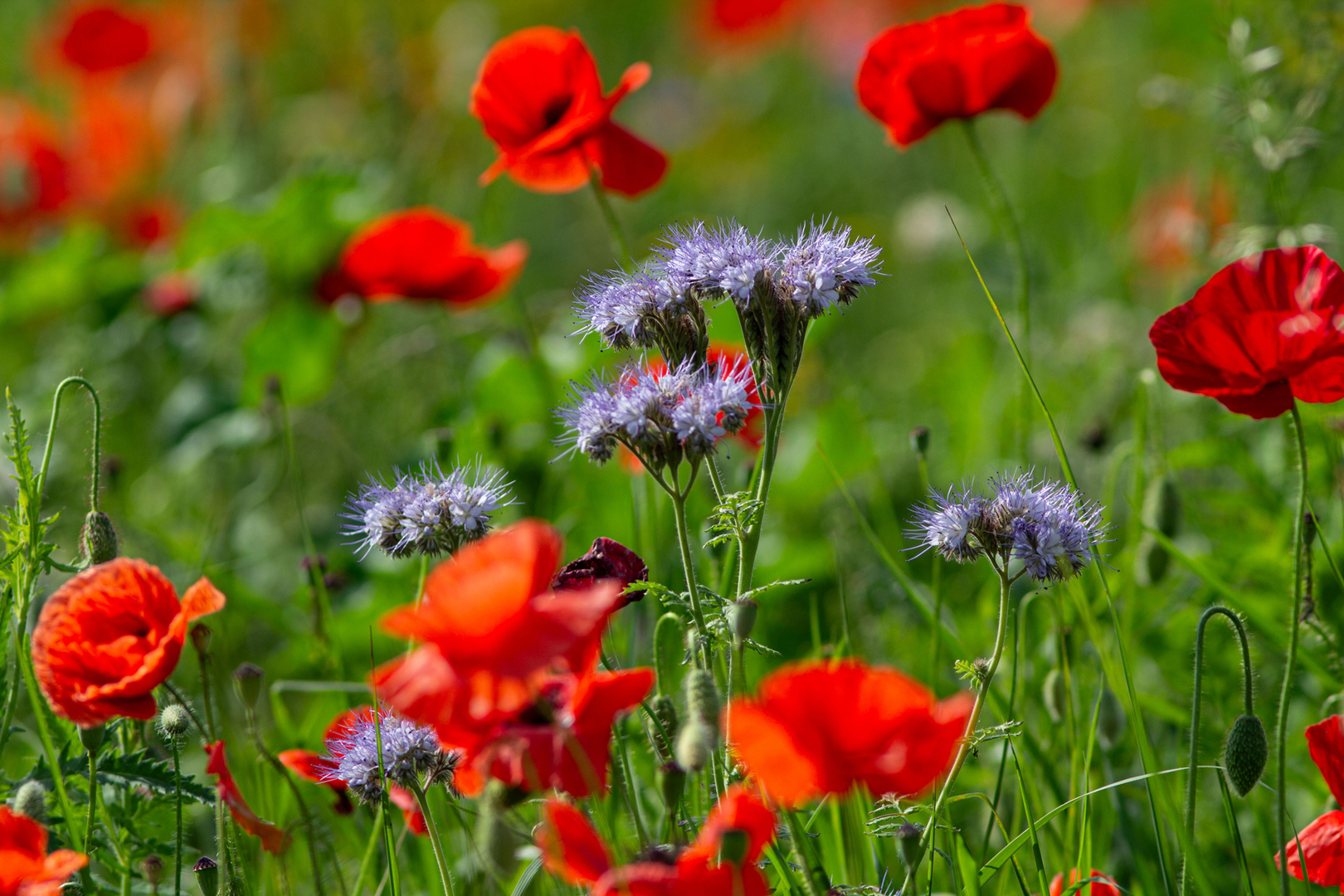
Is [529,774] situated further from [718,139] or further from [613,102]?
[718,139]

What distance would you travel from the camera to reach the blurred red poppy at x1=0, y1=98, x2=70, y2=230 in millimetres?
3303

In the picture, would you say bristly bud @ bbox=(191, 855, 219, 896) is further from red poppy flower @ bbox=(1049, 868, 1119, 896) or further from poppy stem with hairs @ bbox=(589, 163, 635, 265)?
poppy stem with hairs @ bbox=(589, 163, 635, 265)

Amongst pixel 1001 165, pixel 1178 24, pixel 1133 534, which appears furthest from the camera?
pixel 1001 165

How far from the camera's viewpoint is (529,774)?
0.82 metres

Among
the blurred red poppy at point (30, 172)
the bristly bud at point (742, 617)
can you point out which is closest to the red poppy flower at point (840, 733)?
the bristly bud at point (742, 617)

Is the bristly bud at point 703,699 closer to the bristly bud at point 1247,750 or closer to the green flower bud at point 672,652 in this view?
the bristly bud at point 1247,750

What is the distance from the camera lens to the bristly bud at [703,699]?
0.82 metres

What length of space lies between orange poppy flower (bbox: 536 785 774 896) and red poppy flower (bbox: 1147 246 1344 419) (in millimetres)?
680

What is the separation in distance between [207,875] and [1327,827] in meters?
1.01

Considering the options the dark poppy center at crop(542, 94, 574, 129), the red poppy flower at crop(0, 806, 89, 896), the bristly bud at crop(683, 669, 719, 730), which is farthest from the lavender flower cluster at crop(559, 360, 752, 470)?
the dark poppy center at crop(542, 94, 574, 129)

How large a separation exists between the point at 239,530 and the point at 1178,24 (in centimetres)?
331

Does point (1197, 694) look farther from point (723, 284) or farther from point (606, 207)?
point (606, 207)

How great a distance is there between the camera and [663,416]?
37.8 inches

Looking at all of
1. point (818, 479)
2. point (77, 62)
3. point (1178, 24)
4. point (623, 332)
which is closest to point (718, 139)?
point (1178, 24)
